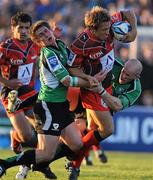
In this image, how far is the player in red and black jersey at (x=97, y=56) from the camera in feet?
35.5

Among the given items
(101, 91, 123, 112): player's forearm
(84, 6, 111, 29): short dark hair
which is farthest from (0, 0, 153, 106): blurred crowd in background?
(84, 6, 111, 29): short dark hair

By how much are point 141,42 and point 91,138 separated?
400 inches

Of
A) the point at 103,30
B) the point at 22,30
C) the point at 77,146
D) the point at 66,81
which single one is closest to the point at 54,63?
the point at 66,81

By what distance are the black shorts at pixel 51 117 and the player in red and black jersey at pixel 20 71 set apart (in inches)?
84.1

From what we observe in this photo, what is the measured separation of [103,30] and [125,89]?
1.35 metres

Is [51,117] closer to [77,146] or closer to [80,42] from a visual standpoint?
[77,146]

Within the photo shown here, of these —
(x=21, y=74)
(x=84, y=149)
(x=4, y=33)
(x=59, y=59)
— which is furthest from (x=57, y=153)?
(x=4, y=33)

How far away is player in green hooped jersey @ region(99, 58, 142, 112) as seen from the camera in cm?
1091

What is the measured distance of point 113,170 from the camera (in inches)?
542

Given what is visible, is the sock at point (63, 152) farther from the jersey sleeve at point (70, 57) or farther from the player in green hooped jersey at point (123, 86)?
the jersey sleeve at point (70, 57)

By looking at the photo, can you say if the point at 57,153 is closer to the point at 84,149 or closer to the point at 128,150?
the point at 84,149

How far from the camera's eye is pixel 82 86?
10.7 metres

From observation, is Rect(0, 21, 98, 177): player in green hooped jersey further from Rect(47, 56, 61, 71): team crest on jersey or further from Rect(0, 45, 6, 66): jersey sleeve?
Rect(0, 45, 6, 66): jersey sleeve

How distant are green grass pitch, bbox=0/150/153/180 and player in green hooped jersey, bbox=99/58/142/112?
52.7 inches
